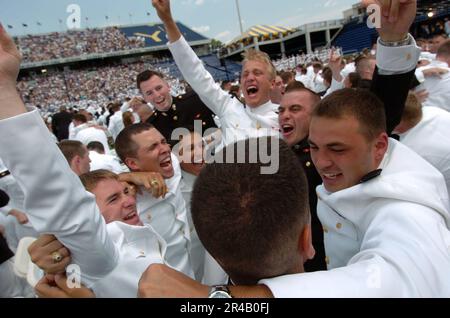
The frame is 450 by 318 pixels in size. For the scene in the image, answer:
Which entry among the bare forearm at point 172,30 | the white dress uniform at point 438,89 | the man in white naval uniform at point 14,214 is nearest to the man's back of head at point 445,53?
the white dress uniform at point 438,89

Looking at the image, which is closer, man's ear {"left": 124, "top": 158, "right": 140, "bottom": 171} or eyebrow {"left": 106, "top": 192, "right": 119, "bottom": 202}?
eyebrow {"left": 106, "top": 192, "right": 119, "bottom": 202}

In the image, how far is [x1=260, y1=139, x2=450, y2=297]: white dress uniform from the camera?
827 millimetres

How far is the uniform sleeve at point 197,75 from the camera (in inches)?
Result: 120

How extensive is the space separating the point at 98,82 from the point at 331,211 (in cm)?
4660

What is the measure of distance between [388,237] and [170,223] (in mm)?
1519

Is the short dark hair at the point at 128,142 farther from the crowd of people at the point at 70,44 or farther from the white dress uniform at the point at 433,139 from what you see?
the crowd of people at the point at 70,44

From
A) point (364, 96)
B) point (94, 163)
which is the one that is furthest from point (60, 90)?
point (364, 96)

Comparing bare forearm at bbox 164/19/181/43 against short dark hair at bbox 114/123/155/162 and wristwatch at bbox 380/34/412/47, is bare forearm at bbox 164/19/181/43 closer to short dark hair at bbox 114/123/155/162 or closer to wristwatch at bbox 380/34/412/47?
short dark hair at bbox 114/123/155/162

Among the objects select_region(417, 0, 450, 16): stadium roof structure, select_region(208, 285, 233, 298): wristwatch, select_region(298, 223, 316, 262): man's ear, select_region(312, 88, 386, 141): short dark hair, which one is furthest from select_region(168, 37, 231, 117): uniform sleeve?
select_region(417, 0, 450, 16): stadium roof structure

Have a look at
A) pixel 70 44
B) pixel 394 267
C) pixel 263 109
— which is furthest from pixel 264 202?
pixel 70 44

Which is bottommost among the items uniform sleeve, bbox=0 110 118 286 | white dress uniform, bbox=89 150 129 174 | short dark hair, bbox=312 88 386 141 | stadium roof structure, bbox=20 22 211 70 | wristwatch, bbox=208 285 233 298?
stadium roof structure, bbox=20 22 211 70

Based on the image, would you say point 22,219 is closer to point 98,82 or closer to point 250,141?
point 250,141

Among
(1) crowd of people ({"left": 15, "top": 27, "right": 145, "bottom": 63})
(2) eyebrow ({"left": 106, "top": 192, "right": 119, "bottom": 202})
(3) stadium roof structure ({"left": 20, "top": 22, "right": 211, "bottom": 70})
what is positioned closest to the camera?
(2) eyebrow ({"left": 106, "top": 192, "right": 119, "bottom": 202})

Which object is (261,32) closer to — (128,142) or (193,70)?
(193,70)
